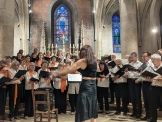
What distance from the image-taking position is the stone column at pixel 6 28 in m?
7.99

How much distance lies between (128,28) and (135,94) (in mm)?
4240

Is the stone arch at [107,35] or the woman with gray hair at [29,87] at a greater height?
the stone arch at [107,35]

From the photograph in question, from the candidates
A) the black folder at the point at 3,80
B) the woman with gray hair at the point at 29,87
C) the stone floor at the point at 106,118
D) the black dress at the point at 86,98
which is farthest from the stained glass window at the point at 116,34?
the black dress at the point at 86,98

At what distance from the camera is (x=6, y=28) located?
8.12 m

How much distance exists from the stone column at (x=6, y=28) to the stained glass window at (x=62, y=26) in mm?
10500

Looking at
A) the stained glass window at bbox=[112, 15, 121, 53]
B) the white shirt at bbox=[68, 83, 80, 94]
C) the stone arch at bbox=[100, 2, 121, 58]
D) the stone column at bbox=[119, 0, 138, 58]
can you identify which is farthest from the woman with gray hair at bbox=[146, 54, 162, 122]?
the stained glass window at bbox=[112, 15, 121, 53]

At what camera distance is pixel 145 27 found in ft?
45.3

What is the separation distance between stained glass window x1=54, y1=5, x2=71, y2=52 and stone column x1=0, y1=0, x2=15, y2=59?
413 inches

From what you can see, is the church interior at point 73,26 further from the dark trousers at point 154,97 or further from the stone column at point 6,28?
the dark trousers at point 154,97

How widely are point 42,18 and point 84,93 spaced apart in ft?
52.7

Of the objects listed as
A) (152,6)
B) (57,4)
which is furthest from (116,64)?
(57,4)

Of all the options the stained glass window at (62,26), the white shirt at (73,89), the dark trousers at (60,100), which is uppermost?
the stained glass window at (62,26)

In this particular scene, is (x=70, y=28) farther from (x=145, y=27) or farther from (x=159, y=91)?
(x=159, y=91)

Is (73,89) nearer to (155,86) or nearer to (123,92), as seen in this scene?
(123,92)
